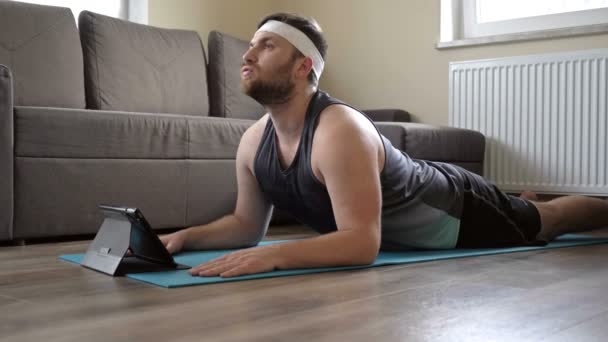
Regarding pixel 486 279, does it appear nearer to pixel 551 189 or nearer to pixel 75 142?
pixel 75 142

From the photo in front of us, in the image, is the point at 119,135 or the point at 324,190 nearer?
the point at 324,190

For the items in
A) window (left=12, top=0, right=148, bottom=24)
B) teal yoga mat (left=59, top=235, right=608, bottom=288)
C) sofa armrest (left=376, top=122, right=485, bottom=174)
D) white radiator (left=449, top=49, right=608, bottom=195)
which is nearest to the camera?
teal yoga mat (left=59, top=235, right=608, bottom=288)

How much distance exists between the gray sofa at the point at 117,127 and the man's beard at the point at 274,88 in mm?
1056

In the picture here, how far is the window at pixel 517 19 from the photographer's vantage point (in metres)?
3.98

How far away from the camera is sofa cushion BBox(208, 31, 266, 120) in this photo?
4258 millimetres

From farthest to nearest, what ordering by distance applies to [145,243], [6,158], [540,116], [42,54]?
[540,116] → [42,54] → [6,158] → [145,243]

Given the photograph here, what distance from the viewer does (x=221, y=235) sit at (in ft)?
7.57

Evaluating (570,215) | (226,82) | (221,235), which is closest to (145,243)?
(221,235)

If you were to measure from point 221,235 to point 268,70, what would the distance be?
1.80 ft

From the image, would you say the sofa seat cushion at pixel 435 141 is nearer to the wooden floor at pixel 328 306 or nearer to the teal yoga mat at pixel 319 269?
the teal yoga mat at pixel 319 269

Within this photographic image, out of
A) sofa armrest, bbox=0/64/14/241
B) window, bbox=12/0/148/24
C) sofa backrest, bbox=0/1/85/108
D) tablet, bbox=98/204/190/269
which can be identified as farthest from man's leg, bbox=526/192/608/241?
window, bbox=12/0/148/24

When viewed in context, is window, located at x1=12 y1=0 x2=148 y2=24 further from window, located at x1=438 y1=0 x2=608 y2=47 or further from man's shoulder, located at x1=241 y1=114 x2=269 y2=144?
man's shoulder, located at x1=241 y1=114 x2=269 y2=144

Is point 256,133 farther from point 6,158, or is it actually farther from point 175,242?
point 6,158

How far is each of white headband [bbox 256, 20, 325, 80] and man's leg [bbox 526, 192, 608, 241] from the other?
1030mm
